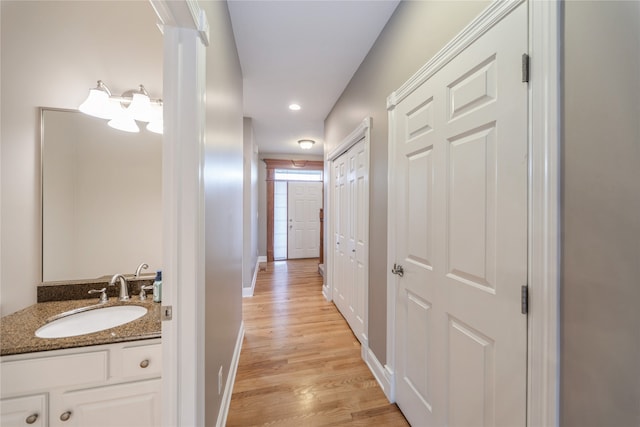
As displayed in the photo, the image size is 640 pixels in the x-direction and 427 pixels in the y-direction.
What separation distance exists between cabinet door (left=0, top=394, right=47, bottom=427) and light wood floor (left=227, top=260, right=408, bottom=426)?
895mm

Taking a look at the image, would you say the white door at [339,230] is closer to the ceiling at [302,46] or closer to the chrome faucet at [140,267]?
the ceiling at [302,46]

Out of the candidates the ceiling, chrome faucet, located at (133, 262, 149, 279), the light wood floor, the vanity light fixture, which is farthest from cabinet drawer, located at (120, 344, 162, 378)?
the ceiling

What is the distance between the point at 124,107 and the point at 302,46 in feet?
4.43

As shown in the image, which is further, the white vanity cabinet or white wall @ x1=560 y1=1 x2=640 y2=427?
the white vanity cabinet

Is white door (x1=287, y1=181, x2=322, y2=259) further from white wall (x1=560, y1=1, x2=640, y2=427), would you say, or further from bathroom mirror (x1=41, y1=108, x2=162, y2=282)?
white wall (x1=560, y1=1, x2=640, y2=427)

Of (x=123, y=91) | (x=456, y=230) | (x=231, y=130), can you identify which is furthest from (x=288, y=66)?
(x=456, y=230)

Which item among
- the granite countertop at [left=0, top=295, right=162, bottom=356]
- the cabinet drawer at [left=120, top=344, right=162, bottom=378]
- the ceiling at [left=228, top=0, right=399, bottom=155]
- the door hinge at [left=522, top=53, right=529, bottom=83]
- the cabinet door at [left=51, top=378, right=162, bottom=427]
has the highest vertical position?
the ceiling at [left=228, top=0, right=399, bottom=155]

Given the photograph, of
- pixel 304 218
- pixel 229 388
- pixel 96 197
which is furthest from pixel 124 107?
pixel 304 218

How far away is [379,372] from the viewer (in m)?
1.83

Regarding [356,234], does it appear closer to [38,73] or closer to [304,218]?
[38,73]

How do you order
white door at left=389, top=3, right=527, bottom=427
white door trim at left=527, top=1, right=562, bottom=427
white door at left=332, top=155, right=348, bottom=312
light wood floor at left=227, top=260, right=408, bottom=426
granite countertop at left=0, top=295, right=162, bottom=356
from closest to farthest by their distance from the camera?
white door trim at left=527, top=1, right=562, bottom=427 → white door at left=389, top=3, right=527, bottom=427 → granite countertop at left=0, top=295, right=162, bottom=356 → light wood floor at left=227, top=260, right=408, bottom=426 → white door at left=332, top=155, right=348, bottom=312

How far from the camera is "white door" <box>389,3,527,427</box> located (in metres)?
0.86

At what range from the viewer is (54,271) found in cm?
142

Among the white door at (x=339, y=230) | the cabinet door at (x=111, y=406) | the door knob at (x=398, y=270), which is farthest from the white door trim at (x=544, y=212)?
the white door at (x=339, y=230)
